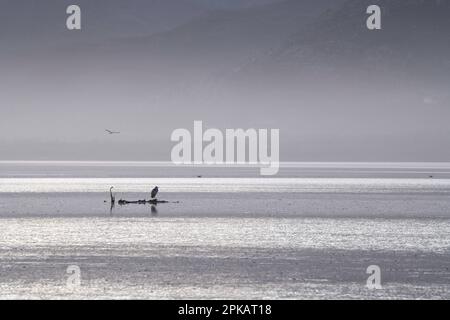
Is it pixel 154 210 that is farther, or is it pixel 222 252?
pixel 154 210

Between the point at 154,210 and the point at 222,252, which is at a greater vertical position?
the point at 154,210

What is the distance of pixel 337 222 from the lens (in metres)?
105

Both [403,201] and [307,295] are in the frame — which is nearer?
[307,295]

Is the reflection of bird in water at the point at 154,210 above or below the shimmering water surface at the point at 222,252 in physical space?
above

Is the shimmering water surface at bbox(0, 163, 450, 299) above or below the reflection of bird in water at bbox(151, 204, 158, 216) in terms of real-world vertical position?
below

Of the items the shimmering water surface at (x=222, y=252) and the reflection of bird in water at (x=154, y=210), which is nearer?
the shimmering water surface at (x=222, y=252)

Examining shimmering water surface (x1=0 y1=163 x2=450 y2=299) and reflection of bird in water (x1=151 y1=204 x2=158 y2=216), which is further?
reflection of bird in water (x1=151 y1=204 x2=158 y2=216)
